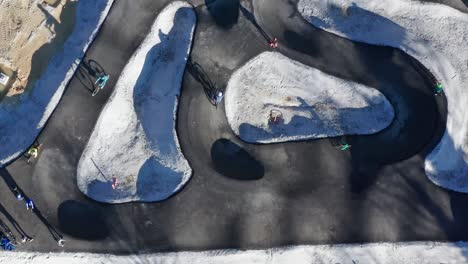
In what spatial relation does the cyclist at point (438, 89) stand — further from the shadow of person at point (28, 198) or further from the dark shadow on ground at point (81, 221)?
the shadow of person at point (28, 198)

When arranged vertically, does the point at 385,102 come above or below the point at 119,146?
below

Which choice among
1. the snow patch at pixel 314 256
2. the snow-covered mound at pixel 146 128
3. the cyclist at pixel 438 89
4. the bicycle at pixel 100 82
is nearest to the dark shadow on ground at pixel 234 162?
the snow-covered mound at pixel 146 128

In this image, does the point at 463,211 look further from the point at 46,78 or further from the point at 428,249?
the point at 46,78

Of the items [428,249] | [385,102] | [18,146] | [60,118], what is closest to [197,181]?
[60,118]

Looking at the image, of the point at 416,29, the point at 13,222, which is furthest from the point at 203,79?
the point at 13,222

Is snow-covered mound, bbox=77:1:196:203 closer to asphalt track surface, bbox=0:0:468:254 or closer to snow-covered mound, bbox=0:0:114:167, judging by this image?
asphalt track surface, bbox=0:0:468:254

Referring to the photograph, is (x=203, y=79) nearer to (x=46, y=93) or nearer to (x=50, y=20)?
(x=46, y=93)

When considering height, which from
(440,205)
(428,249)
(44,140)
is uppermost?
(44,140)
